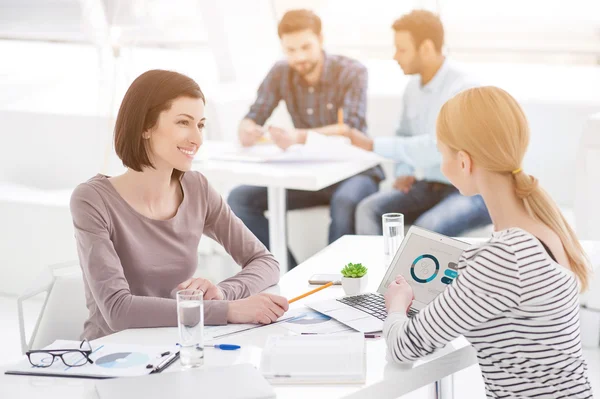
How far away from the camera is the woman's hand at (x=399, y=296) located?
5.60ft

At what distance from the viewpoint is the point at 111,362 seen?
1595 mm

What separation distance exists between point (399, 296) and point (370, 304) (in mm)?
207

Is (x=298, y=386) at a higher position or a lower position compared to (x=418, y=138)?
lower

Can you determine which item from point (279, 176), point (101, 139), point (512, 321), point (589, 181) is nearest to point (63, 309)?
point (512, 321)

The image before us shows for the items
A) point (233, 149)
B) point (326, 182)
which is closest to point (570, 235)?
point (326, 182)

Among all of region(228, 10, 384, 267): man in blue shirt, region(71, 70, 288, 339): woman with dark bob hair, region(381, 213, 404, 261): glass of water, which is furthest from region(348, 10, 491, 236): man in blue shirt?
region(71, 70, 288, 339): woman with dark bob hair

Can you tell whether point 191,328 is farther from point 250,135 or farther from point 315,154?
point 250,135

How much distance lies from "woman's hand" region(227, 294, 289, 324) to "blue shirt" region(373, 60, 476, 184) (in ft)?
6.75

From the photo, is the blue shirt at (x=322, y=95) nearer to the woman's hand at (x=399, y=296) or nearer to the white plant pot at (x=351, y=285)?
the white plant pot at (x=351, y=285)

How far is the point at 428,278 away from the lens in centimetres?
191

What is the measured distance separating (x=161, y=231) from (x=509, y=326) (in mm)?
929

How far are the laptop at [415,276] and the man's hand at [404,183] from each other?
195 cm

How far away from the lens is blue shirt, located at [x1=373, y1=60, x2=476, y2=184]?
3836mm

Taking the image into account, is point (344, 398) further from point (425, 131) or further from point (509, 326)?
point (425, 131)
